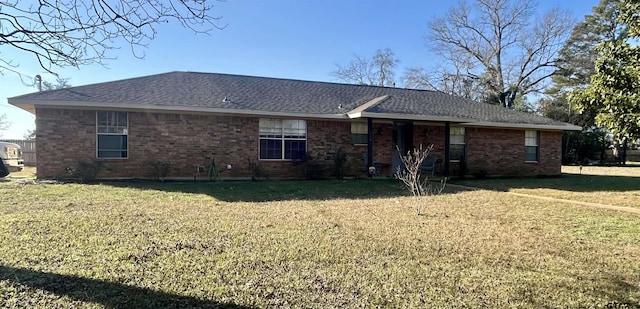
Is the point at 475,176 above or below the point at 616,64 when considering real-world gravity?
below

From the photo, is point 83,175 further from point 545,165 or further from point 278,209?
point 545,165

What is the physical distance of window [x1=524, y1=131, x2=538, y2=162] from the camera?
17.1 metres

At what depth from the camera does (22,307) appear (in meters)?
2.97

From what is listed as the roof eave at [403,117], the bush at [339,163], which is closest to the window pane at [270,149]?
the bush at [339,163]

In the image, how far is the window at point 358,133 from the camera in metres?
14.8

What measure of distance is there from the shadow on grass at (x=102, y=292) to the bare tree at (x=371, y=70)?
37.9 meters

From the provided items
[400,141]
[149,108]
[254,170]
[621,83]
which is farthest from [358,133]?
→ [621,83]

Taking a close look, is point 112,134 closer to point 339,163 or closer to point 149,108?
point 149,108

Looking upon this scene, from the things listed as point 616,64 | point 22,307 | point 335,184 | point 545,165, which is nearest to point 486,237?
point 22,307

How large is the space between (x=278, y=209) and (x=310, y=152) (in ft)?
22.4

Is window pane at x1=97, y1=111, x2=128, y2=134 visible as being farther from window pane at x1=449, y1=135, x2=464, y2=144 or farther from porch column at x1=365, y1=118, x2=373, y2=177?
window pane at x1=449, y1=135, x2=464, y2=144

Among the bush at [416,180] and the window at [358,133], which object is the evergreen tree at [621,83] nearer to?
the bush at [416,180]

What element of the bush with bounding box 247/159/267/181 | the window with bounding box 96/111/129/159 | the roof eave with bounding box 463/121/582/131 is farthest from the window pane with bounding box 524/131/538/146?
the window with bounding box 96/111/129/159

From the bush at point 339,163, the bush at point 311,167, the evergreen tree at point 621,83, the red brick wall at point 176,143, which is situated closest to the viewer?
the evergreen tree at point 621,83
